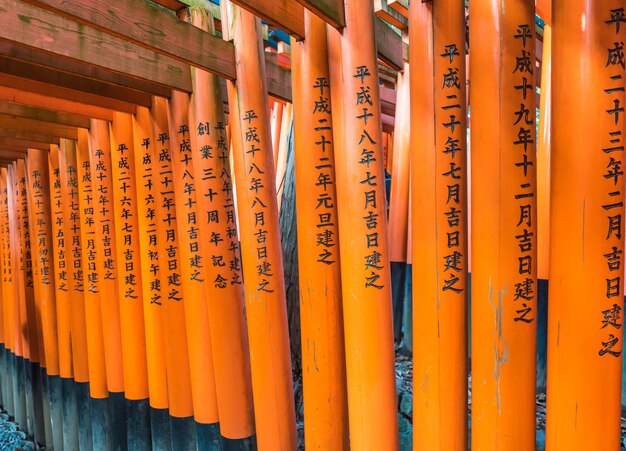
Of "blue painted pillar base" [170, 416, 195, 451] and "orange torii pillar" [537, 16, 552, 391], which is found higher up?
"orange torii pillar" [537, 16, 552, 391]

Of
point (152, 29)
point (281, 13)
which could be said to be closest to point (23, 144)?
point (152, 29)

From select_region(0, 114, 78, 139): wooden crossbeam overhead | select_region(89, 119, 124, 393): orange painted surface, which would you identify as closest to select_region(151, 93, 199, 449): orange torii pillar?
select_region(89, 119, 124, 393): orange painted surface

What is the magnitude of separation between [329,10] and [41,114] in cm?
315

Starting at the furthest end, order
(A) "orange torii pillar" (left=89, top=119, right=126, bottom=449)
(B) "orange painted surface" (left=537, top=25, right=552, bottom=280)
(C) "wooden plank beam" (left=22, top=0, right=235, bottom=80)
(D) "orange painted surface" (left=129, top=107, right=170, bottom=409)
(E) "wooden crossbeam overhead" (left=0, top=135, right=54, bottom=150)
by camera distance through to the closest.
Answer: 1. (E) "wooden crossbeam overhead" (left=0, top=135, right=54, bottom=150)
2. (A) "orange torii pillar" (left=89, top=119, right=126, bottom=449)
3. (B) "orange painted surface" (left=537, top=25, right=552, bottom=280)
4. (D) "orange painted surface" (left=129, top=107, right=170, bottom=409)
5. (C) "wooden plank beam" (left=22, top=0, right=235, bottom=80)

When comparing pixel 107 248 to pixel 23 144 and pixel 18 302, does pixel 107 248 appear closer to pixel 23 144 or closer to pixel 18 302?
pixel 23 144

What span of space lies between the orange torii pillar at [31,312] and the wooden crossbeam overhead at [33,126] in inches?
69.1

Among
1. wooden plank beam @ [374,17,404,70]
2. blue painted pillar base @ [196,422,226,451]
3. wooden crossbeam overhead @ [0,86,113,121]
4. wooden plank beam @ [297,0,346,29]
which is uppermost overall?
wooden plank beam @ [374,17,404,70]

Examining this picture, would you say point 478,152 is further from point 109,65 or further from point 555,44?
point 109,65

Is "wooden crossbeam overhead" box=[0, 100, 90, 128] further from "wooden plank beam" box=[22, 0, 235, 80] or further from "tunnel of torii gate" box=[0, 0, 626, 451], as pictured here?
"wooden plank beam" box=[22, 0, 235, 80]

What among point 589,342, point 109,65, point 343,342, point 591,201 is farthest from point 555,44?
point 109,65

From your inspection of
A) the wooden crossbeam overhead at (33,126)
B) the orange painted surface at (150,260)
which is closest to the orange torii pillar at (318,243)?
the orange painted surface at (150,260)

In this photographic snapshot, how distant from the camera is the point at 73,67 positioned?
3.28m

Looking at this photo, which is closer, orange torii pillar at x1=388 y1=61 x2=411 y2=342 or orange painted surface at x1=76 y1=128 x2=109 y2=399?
orange painted surface at x1=76 y1=128 x2=109 y2=399

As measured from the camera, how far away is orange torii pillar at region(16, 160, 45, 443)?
6137 millimetres
